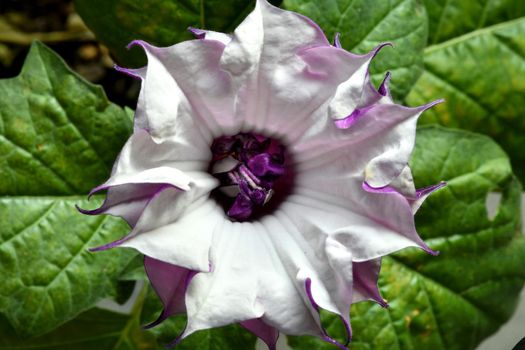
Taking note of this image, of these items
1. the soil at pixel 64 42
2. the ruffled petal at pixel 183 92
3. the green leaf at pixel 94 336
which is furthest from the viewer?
the soil at pixel 64 42

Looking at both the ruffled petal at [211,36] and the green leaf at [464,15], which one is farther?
the green leaf at [464,15]

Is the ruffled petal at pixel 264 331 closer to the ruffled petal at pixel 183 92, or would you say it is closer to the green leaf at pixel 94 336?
the ruffled petal at pixel 183 92

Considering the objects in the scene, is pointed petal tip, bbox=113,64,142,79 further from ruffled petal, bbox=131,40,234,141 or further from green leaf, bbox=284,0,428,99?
green leaf, bbox=284,0,428,99

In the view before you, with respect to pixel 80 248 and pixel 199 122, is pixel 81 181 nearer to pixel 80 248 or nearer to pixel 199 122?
pixel 80 248

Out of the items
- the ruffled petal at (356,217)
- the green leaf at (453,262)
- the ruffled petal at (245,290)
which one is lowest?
the green leaf at (453,262)

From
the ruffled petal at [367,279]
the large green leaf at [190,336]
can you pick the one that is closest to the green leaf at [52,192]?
the large green leaf at [190,336]

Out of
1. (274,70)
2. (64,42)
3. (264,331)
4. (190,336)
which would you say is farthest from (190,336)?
(64,42)
